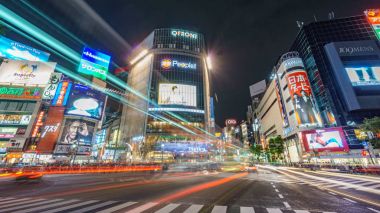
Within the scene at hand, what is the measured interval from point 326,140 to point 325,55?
92.3 ft

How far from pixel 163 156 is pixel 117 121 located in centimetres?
7009

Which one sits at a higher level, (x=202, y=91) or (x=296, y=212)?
(x=202, y=91)

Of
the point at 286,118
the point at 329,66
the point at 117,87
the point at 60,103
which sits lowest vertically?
the point at 286,118

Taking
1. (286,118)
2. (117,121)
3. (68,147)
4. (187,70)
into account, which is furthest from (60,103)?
(286,118)

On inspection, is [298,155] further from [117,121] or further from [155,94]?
[117,121]

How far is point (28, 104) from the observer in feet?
195

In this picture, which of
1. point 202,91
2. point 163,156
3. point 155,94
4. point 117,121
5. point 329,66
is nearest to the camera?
point 329,66

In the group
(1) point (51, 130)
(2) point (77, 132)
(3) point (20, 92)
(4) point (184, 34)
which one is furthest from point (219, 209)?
(4) point (184, 34)

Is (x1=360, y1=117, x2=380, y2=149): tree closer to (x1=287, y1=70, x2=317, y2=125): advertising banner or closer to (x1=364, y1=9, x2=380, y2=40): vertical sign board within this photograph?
(x1=287, y1=70, x2=317, y2=125): advertising banner

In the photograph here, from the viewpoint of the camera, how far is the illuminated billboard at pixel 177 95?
82.7 meters

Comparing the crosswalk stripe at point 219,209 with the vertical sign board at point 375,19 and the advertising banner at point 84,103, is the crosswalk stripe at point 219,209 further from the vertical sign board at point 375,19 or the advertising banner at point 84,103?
the advertising banner at point 84,103

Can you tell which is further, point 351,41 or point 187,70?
point 187,70

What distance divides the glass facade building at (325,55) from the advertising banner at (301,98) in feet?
15.4

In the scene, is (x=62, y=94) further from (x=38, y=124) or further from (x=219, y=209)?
(x=219, y=209)
